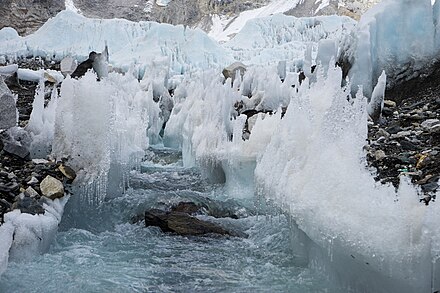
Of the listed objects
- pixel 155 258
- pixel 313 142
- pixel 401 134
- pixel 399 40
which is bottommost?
pixel 155 258

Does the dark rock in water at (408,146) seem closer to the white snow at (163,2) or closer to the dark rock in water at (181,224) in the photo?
the dark rock in water at (181,224)

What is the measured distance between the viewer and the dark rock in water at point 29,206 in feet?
18.5

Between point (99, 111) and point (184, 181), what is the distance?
11.6 ft

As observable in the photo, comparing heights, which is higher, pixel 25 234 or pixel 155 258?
pixel 25 234

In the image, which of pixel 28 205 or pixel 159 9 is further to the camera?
pixel 159 9

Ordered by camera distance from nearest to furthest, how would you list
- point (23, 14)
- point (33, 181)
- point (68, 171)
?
point (33, 181), point (68, 171), point (23, 14)

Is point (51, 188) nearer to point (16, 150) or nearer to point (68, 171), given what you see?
point (68, 171)

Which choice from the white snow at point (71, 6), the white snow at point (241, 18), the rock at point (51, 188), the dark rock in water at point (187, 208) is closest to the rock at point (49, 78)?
the dark rock in water at point (187, 208)

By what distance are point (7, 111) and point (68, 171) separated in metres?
2.30

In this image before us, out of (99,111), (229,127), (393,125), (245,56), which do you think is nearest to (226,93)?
(229,127)

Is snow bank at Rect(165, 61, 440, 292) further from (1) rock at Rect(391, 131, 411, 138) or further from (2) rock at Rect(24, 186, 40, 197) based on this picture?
(2) rock at Rect(24, 186, 40, 197)

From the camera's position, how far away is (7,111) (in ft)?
27.3

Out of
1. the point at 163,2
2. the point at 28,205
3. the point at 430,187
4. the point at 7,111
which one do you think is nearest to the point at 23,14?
the point at 163,2

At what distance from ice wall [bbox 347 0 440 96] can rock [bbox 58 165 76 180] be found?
24.7ft
